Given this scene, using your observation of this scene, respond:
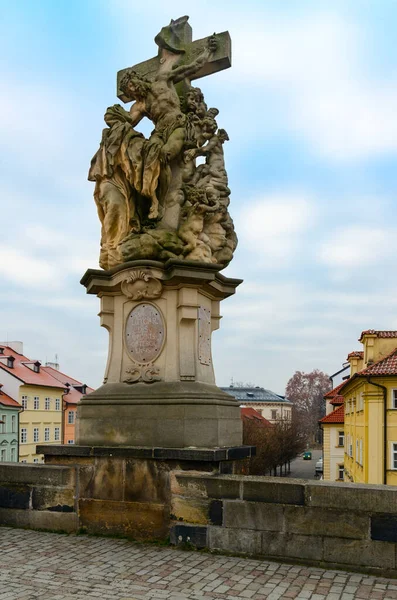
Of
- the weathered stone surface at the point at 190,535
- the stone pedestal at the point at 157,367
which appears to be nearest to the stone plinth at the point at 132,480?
the weathered stone surface at the point at 190,535

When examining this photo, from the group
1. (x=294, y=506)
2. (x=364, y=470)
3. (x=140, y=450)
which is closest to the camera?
(x=294, y=506)

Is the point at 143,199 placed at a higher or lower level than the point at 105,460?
higher

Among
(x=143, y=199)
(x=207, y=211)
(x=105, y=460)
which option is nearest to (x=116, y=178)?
(x=143, y=199)

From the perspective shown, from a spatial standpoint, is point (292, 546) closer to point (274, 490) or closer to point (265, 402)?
point (274, 490)

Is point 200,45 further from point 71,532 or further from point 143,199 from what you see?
point 71,532

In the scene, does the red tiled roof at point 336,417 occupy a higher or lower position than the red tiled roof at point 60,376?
lower

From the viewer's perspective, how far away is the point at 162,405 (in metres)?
6.60

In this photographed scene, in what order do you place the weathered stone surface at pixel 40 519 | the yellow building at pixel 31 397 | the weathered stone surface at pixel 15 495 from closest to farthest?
1. the weathered stone surface at pixel 40 519
2. the weathered stone surface at pixel 15 495
3. the yellow building at pixel 31 397

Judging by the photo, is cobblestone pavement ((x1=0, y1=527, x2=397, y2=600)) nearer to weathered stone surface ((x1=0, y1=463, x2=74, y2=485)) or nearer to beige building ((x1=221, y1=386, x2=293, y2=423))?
weathered stone surface ((x1=0, y1=463, x2=74, y2=485))

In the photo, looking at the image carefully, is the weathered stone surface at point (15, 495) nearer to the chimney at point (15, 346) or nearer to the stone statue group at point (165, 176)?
the stone statue group at point (165, 176)

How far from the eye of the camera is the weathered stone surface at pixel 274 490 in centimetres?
558

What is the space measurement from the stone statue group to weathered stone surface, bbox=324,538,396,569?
129 inches

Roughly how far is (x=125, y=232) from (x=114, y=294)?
2.35ft

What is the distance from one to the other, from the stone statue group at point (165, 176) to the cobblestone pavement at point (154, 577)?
3071mm
